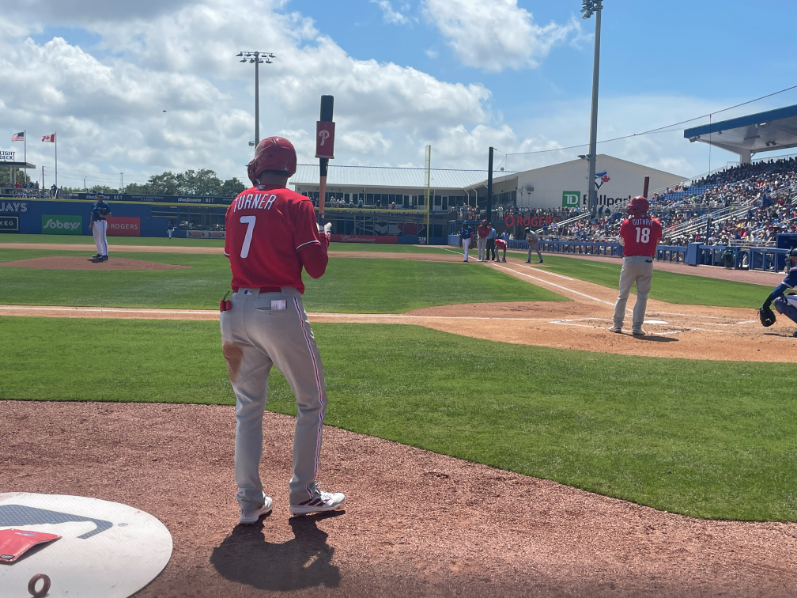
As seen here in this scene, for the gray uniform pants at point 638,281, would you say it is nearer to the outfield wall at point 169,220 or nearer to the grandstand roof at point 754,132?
the grandstand roof at point 754,132

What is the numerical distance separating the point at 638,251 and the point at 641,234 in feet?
0.88

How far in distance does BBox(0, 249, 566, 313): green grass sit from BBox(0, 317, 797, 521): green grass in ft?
13.8

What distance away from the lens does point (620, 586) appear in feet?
9.65

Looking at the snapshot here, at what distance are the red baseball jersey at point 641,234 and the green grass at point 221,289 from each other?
4.72m

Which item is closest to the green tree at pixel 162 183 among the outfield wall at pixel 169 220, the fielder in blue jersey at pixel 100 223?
the outfield wall at pixel 169 220

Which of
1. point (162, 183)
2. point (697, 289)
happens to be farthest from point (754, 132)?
point (162, 183)

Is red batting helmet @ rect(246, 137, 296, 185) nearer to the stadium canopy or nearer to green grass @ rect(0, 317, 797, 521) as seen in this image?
green grass @ rect(0, 317, 797, 521)

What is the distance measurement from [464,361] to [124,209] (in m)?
61.1

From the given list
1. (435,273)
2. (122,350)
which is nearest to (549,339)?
(122,350)

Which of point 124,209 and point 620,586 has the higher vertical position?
point 124,209

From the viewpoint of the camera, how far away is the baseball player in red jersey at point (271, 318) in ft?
11.1

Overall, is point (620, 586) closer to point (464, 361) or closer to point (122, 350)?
point (464, 361)

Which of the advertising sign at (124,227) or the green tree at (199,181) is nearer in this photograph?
the advertising sign at (124,227)

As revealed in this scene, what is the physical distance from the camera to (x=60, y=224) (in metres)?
58.7
